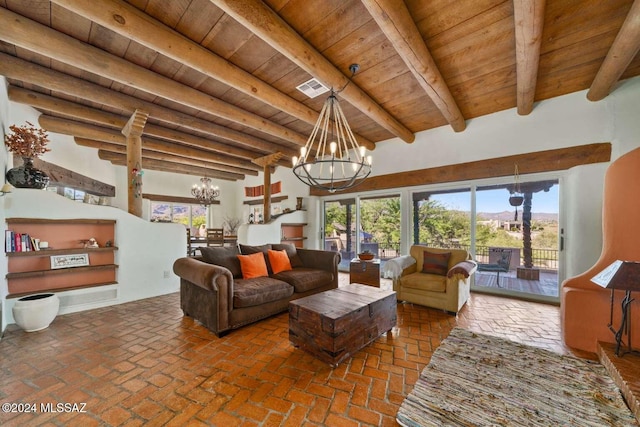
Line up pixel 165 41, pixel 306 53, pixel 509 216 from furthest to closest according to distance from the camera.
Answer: pixel 509 216
pixel 306 53
pixel 165 41

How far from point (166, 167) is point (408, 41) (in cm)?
747

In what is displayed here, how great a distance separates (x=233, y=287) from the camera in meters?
2.79

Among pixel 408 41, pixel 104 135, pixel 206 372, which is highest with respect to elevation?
pixel 408 41

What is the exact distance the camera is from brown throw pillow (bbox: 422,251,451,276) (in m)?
3.67

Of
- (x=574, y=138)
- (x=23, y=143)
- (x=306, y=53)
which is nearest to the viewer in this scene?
(x=306, y=53)

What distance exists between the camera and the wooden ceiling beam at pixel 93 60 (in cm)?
208

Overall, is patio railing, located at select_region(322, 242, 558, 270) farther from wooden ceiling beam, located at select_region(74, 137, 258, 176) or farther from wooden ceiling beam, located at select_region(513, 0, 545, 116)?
wooden ceiling beam, located at select_region(74, 137, 258, 176)

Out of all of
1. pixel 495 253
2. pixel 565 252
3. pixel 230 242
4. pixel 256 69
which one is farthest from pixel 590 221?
pixel 230 242

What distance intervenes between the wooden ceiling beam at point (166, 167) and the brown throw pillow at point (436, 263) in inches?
278

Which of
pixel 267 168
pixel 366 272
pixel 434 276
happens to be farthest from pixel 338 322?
pixel 267 168

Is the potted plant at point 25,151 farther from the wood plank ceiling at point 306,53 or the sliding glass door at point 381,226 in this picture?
the sliding glass door at point 381,226

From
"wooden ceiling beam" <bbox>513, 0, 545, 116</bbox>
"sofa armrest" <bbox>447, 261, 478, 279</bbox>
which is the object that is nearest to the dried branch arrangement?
"wooden ceiling beam" <bbox>513, 0, 545, 116</bbox>

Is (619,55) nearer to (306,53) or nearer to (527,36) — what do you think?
(527,36)

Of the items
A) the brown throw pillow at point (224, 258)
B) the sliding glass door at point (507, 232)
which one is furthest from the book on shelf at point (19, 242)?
the sliding glass door at point (507, 232)
